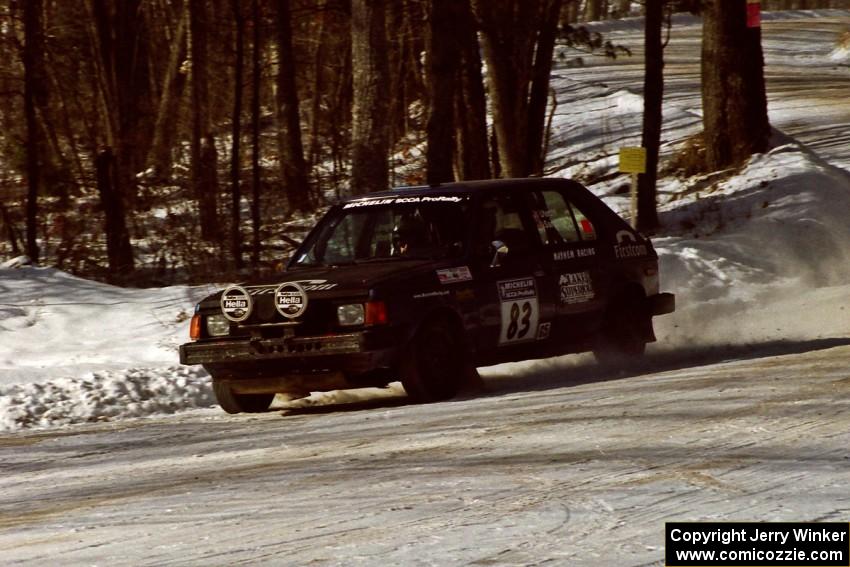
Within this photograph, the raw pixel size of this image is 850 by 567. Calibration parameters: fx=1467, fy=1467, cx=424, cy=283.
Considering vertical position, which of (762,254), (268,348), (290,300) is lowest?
(762,254)

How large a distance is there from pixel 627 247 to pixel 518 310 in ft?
5.82

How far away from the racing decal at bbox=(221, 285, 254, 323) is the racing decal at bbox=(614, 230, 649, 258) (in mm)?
3478

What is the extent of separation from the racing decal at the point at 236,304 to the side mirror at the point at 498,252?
1.86m

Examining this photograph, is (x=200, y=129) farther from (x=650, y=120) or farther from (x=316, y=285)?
(x=316, y=285)

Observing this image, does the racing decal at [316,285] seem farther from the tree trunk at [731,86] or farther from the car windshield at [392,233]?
the tree trunk at [731,86]

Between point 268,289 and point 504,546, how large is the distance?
4.60 meters

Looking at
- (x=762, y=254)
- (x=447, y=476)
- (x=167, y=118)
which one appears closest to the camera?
(x=447, y=476)

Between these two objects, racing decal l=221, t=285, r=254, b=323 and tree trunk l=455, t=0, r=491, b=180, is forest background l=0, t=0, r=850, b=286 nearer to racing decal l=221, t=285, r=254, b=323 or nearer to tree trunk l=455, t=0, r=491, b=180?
tree trunk l=455, t=0, r=491, b=180


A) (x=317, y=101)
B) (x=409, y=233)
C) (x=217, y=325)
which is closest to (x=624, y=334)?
(x=409, y=233)

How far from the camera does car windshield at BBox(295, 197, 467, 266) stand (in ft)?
35.2

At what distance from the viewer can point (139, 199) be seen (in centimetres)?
2470

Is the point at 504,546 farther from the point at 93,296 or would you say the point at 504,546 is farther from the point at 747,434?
the point at 93,296

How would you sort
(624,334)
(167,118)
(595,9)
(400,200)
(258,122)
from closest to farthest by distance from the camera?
(400,200)
(624,334)
(258,122)
(167,118)
(595,9)

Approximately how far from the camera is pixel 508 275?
10898 millimetres
